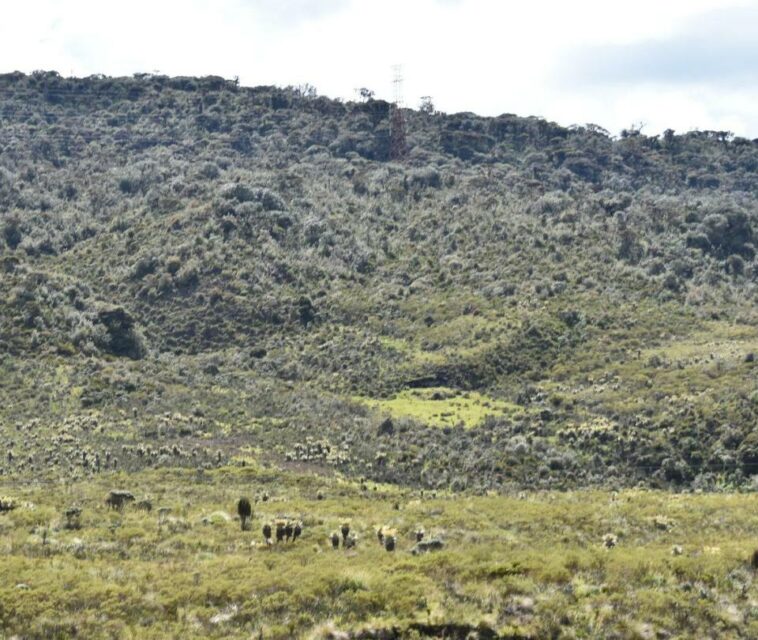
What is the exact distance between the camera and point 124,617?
19188 mm

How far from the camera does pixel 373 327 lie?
365 ft

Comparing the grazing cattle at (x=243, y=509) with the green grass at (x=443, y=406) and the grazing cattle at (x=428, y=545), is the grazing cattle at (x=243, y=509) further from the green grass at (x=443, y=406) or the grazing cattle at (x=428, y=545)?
the green grass at (x=443, y=406)

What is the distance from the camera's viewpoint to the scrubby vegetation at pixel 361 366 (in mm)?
23625

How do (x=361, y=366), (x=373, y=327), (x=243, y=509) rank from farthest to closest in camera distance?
(x=373, y=327) < (x=361, y=366) < (x=243, y=509)

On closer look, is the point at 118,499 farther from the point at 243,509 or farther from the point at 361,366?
the point at 361,366

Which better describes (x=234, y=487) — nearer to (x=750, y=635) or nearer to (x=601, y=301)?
(x=750, y=635)

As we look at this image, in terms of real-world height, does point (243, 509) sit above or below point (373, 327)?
below

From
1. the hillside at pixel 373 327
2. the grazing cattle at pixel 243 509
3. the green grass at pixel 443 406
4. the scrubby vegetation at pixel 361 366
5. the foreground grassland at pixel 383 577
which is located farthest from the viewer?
the green grass at pixel 443 406

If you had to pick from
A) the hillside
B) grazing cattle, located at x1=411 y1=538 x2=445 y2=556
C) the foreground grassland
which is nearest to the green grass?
the hillside

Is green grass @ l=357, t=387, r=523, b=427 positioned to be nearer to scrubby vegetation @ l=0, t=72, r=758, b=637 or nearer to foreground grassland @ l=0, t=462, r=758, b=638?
scrubby vegetation @ l=0, t=72, r=758, b=637

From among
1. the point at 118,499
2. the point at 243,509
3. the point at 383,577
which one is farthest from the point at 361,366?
the point at 383,577

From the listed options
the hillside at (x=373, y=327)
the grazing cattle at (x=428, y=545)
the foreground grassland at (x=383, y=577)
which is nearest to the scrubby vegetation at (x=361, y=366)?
the foreground grassland at (x=383, y=577)

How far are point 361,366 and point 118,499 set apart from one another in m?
63.1

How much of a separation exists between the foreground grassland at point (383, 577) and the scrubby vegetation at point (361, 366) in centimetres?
15
